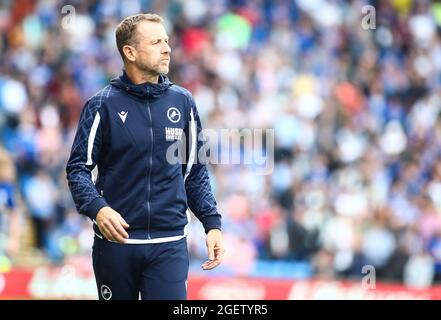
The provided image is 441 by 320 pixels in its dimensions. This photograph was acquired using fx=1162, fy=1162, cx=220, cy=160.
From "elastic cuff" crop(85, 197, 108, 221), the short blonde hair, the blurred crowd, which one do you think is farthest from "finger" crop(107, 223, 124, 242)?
the blurred crowd

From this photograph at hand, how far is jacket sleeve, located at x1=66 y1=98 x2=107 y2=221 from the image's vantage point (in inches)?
231

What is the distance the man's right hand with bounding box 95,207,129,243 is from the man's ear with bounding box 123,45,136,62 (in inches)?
32.0

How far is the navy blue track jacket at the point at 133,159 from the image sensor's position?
593 centimetres

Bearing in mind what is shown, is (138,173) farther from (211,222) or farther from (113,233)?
(211,222)

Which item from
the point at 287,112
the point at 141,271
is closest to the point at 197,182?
the point at 141,271

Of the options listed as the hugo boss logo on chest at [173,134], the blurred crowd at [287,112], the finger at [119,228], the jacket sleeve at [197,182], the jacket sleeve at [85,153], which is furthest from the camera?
the blurred crowd at [287,112]

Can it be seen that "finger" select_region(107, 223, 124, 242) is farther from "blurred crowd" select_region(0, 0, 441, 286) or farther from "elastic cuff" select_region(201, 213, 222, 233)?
"blurred crowd" select_region(0, 0, 441, 286)

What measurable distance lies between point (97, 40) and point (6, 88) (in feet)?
5.74

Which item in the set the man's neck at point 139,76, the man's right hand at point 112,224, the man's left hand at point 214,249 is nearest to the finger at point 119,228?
the man's right hand at point 112,224

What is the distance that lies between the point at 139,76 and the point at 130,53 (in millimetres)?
128

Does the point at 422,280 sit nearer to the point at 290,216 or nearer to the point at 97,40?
the point at 290,216

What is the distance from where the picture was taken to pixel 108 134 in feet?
19.6

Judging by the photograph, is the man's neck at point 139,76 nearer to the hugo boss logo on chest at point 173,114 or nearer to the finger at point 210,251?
the hugo boss logo on chest at point 173,114
